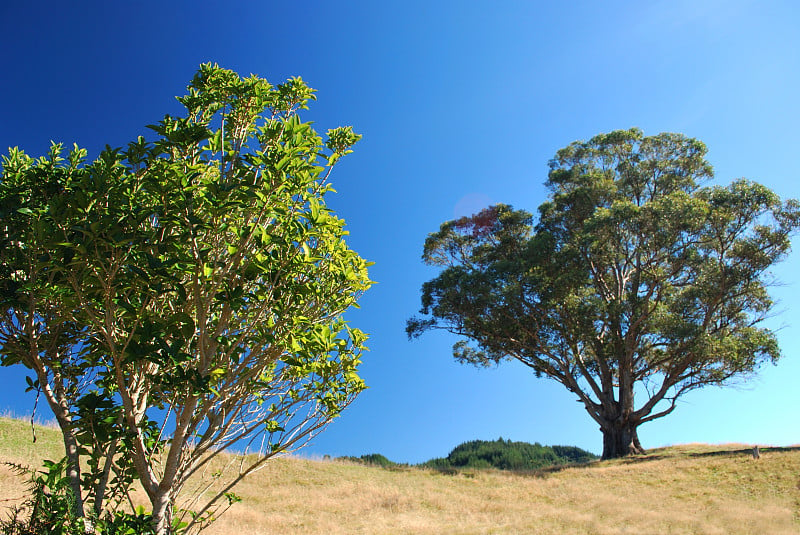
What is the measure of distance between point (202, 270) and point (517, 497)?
14447 mm

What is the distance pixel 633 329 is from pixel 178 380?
21.1 m

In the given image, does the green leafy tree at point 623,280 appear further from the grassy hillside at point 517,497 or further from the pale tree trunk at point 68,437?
the pale tree trunk at point 68,437

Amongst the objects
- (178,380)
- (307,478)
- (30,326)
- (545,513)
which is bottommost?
(545,513)

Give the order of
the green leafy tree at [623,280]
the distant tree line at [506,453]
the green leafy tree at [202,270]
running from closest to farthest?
the green leafy tree at [202,270]
the green leafy tree at [623,280]
the distant tree line at [506,453]

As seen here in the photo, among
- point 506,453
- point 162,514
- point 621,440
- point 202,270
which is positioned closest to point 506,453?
point 506,453

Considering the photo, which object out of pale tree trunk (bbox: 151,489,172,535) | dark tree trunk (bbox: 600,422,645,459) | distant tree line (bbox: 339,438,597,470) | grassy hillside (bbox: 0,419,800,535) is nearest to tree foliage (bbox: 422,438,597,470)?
distant tree line (bbox: 339,438,597,470)

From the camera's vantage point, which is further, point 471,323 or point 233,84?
point 471,323

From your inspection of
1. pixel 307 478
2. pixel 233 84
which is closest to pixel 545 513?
pixel 307 478

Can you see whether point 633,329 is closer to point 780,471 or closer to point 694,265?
point 694,265

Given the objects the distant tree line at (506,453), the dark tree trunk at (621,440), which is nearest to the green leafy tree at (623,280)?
the dark tree trunk at (621,440)

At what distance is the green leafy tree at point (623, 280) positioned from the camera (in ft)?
66.0

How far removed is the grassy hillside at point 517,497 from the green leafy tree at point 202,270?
6323 millimetres

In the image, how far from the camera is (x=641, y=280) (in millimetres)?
22844

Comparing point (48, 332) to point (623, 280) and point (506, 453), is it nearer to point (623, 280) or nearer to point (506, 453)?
point (623, 280)
